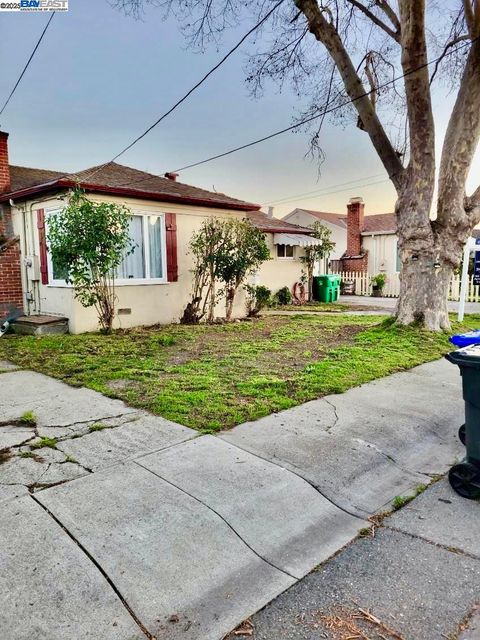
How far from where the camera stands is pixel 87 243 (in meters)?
7.98

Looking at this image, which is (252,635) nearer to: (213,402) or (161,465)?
(161,465)

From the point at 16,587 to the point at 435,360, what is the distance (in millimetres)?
6304

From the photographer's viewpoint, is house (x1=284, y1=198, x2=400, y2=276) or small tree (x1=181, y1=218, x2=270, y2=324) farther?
house (x1=284, y1=198, x2=400, y2=276)

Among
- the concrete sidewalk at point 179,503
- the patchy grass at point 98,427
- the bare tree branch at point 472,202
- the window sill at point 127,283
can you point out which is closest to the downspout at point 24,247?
the window sill at point 127,283

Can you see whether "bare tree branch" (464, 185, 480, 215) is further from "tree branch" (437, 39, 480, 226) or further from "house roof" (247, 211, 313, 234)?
"house roof" (247, 211, 313, 234)

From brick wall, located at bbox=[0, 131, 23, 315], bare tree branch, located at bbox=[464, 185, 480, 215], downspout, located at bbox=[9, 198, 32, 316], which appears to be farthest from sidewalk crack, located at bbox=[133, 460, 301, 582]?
bare tree branch, located at bbox=[464, 185, 480, 215]

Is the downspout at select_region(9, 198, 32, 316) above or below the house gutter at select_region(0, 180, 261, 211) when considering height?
below

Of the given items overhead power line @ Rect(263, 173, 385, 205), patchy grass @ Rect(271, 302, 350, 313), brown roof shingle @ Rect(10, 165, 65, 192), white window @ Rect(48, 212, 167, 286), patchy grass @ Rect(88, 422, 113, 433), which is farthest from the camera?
overhead power line @ Rect(263, 173, 385, 205)

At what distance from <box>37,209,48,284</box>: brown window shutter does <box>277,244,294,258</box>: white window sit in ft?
30.1

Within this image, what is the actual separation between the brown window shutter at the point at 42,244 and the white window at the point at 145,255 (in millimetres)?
198

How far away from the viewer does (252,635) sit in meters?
1.76

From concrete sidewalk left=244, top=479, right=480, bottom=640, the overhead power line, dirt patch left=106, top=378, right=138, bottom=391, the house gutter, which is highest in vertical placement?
the overhead power line

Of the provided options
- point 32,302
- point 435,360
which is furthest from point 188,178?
point 435,360

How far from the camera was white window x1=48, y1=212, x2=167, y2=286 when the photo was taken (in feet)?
32.0
